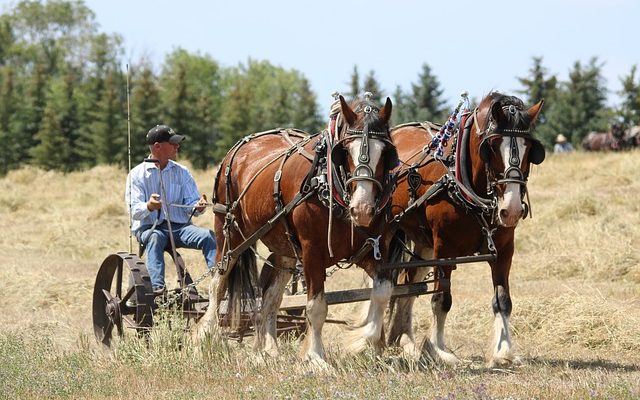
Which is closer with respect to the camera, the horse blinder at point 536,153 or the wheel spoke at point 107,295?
the horse blinder at point 536,153

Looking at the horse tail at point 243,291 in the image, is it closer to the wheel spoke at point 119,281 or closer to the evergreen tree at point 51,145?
the wheel spoke at point 119,281

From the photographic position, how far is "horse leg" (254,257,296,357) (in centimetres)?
838

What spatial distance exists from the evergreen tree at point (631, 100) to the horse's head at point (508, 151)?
3841cm

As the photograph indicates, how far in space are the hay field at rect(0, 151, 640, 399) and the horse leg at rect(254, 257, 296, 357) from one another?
0.55 ft

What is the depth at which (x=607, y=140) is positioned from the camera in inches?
1516

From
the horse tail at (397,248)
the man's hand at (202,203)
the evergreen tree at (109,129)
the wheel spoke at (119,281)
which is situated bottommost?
the wheel spoke at (119,281)

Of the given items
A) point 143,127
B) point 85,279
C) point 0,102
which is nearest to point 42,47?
point 0,102

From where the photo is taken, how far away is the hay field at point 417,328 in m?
6.20

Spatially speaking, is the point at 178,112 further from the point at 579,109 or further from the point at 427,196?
the point at 427,196

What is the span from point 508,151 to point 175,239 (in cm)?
350

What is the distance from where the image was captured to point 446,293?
7.69 metres

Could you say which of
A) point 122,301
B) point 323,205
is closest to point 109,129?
point 122,301

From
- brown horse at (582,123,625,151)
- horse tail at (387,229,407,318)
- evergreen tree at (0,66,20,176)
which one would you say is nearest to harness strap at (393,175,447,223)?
horse tail at (387,229,407,318)

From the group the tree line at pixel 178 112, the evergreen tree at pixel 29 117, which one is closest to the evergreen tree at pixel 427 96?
the tree line at pixel 178 112
